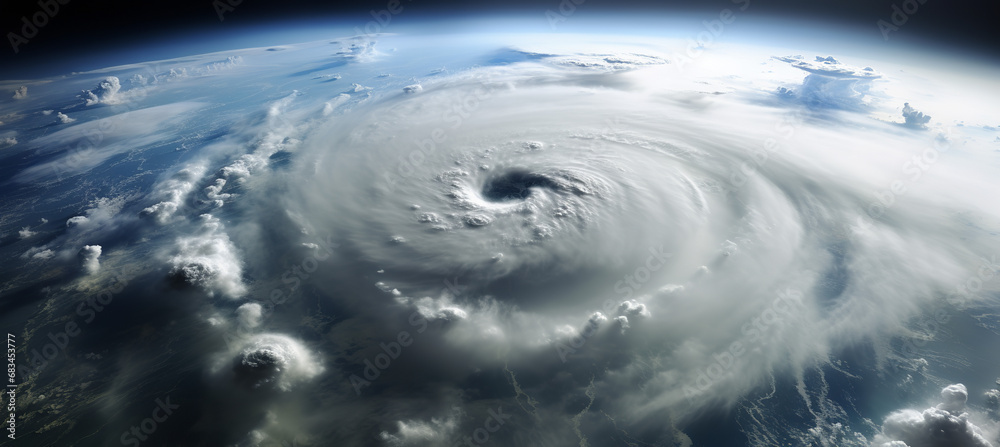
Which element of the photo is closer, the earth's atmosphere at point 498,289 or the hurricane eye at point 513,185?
the earth's atmosphere at point 498,289

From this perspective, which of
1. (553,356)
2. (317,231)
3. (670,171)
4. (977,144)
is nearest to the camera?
(553,356)

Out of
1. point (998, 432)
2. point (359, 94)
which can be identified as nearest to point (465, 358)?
point (998, 432)

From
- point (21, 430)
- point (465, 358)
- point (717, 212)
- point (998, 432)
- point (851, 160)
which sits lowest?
point (21, 430)

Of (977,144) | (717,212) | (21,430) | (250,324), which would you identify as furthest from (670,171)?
(977,144)

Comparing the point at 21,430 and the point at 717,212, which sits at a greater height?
the point at 717,212

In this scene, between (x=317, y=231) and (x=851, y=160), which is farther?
(x=851, y=160)

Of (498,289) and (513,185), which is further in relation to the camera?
(513,185)

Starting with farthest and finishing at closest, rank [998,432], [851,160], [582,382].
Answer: [851,160] → [582,382] → [998,432]

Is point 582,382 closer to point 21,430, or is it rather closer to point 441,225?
point 441,225

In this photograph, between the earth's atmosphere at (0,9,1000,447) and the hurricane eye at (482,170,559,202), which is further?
the hurricane eye at (482,170,559,202)
